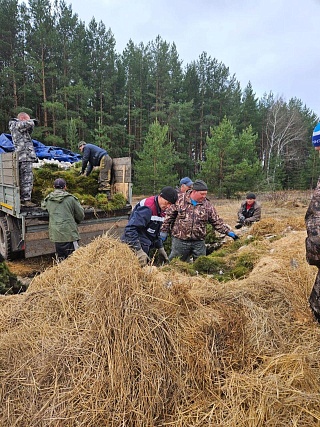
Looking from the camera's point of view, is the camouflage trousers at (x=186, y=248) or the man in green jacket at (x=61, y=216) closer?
the camouflage trousers at (x=186, y=248)

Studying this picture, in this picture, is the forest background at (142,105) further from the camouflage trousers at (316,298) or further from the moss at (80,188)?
the camouflage trousers at (316,298)

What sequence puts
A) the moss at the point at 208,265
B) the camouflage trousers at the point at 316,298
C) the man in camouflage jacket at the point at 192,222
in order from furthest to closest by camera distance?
the man in camouflage jacket at the point at 192,222 < the moss at the point at 208,265 < the camouflage trousers at the point at 316,298

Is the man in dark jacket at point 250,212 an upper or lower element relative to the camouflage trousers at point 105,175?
lower

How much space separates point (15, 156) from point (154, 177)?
1540 cm

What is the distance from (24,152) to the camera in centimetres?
540

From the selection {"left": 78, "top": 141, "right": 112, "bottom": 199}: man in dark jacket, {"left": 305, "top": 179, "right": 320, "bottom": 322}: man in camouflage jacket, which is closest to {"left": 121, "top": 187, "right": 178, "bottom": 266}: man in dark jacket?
{"left": 305, "top": 179, "right": 320, "bottom": 322}: man in camouflage jacket

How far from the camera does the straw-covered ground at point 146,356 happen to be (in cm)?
155

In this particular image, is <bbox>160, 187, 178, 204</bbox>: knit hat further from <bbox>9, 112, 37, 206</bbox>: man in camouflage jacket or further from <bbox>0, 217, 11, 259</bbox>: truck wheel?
<bbox>0, 217, 11, 259</bbox>: truck wheel

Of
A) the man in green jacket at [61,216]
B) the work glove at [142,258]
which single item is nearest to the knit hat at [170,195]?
the work glove at [142,258]

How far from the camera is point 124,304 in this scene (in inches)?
70.7

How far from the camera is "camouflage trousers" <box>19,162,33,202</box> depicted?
5418 mm

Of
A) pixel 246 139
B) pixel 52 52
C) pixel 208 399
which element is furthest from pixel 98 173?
pixel 52 52

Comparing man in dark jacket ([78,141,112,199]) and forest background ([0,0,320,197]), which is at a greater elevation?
forest background ([0,0,320,197])

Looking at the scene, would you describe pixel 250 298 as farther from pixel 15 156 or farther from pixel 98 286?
pixel 15 156
